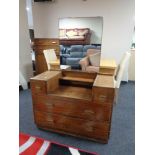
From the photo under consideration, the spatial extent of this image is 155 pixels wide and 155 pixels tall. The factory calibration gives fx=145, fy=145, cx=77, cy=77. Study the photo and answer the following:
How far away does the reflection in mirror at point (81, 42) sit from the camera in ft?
7.24

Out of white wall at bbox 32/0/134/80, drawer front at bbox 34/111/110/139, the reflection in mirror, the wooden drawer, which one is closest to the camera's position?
drawer front at bbox 34/111/110/139

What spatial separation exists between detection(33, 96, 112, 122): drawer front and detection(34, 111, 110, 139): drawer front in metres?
0.07

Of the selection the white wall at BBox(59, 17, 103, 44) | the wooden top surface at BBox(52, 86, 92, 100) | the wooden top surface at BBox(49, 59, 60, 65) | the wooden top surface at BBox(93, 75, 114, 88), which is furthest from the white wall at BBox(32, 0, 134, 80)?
the wooden top surface at BBox(93, 75, 114, 88)

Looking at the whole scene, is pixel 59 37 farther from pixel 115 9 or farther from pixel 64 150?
pixel 115 9

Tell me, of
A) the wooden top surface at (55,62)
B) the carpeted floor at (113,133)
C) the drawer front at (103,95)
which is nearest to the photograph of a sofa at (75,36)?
the wooden top surface at (55,62)

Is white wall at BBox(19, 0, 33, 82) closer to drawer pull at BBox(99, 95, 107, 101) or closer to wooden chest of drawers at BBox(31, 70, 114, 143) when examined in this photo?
wooden chest of drawers at BBox(31, 70, 114, 143)

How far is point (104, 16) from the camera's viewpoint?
3555mm

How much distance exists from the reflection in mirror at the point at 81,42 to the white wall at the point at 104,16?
1.05 feet

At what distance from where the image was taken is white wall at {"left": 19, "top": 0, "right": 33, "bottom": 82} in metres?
3.30

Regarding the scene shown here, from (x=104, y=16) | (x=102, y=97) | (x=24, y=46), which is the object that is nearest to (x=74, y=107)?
(x=102, y=97)

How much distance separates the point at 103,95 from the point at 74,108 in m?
0.40

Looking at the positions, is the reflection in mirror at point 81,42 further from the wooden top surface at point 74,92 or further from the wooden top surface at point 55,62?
Answer: the wooden top surface at point 74,92

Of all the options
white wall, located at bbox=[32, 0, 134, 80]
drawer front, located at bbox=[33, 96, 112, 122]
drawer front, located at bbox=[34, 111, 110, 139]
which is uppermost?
white wall, located at bbox=[32, 0, 134, 80]
